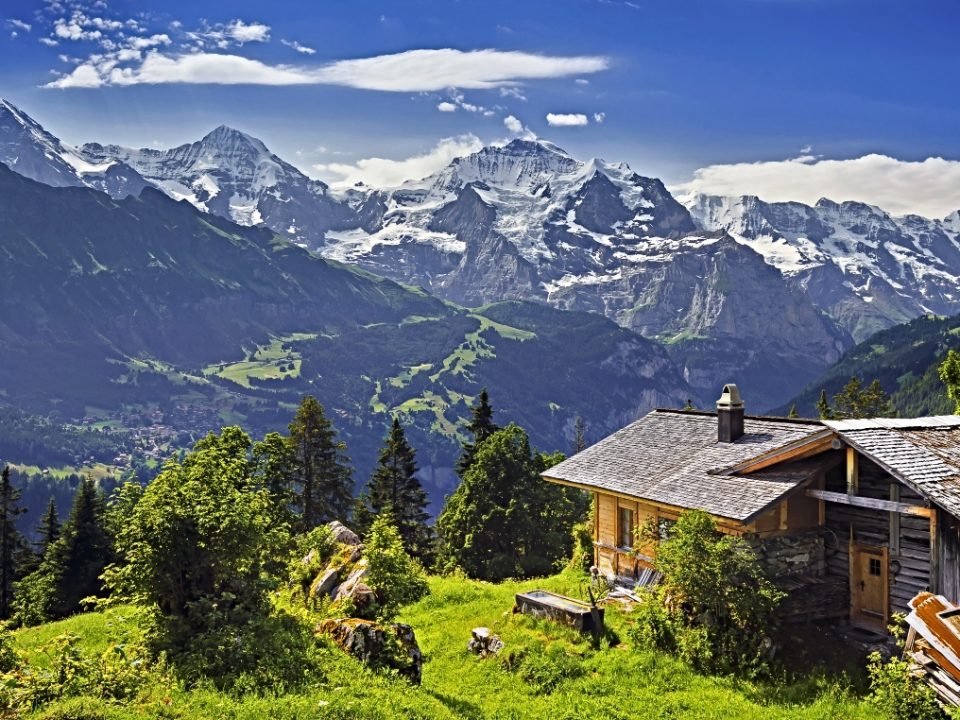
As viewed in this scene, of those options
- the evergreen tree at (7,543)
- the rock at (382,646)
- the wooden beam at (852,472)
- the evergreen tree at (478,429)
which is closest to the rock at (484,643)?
the rock at (382,646)

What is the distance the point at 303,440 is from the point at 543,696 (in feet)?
147

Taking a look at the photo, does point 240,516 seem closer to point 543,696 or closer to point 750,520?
point 543,696

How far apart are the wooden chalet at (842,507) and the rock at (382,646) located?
410 inches

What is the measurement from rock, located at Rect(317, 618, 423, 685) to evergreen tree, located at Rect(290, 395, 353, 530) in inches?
1648

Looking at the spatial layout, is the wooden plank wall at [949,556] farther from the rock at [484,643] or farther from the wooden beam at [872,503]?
the rock at [484,643]

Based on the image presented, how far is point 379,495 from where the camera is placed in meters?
75.1

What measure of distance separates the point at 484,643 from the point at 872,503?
40.4ft

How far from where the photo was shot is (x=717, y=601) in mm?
24094

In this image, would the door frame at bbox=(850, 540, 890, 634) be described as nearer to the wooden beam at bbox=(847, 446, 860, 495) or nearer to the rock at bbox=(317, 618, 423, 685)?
the wooden beam at bbox=(847, 446, 860, 495)

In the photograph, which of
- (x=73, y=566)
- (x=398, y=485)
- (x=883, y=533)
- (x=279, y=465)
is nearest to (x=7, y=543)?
(x=73, y=566)

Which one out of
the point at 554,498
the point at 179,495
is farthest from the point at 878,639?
the point at 554,498

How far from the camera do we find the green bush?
1984 cm

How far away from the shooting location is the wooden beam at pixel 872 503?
24109mm

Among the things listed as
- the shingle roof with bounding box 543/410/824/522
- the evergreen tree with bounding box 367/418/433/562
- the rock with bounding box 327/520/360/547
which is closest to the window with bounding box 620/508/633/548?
the shingle roof with bounding box 543/410/824/522
